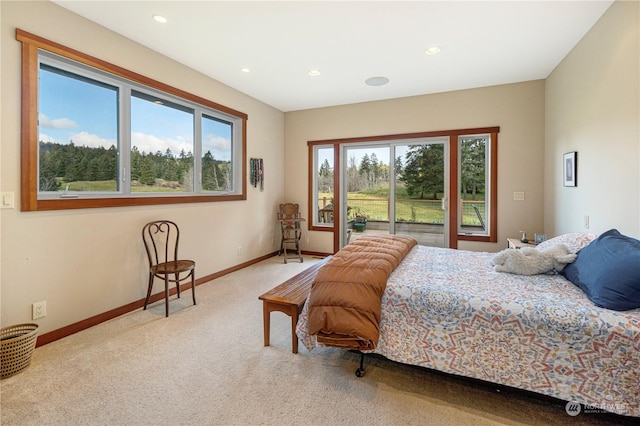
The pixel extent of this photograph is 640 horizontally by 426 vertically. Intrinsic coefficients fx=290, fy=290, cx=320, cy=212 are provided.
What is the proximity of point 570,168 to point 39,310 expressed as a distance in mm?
5255

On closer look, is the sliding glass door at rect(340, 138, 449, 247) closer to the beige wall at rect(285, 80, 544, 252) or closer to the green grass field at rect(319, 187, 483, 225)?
the green grass field at rect(319, 187, 483, 225)

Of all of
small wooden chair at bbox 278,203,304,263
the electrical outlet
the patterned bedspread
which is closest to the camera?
the patterned bedspread

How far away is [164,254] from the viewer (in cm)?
340

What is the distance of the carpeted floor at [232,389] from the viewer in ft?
5.38

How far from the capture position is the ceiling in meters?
2.47

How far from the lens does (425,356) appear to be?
1.82 metres

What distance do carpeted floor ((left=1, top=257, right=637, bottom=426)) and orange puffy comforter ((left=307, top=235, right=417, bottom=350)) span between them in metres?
0.32

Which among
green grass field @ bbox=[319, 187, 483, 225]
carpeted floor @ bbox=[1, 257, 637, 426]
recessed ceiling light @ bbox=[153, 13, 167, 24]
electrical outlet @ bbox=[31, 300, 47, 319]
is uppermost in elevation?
recessed ceiling light @ bbox=[153, 13, 167, 24]

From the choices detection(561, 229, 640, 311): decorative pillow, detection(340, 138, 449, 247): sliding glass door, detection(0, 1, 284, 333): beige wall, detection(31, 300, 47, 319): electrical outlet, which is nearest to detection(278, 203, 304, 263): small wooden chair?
detection(340, 138, 449, 247): sliding glass door

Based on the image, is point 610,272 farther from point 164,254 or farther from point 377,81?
point 164,254

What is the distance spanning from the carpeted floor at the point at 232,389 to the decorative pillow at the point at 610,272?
2.28ft

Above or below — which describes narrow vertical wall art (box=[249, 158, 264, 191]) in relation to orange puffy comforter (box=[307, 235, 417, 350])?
above

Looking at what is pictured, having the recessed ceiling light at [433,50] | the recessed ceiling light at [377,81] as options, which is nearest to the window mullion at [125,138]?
the recessed ceiling light at [377,81]

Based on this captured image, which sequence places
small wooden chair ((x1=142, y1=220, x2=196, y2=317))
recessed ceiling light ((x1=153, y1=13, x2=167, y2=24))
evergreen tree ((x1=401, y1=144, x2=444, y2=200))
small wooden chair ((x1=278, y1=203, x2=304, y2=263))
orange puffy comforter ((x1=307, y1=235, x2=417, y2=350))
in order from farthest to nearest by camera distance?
small wooden chair ((x1=278, y1=203, x2=304, y2=263))
evergreen tree ((x1=401, y1=144, x2=444, y2=200))
small wooden chair ((x1=142, y1=220, x2=196, y2=317))
recessed ceiling light ((x1=153, y1=13, x2=167, y2=24))
orange puffy comforter ((x1=307, y1=235, x2=417, y2=350))
